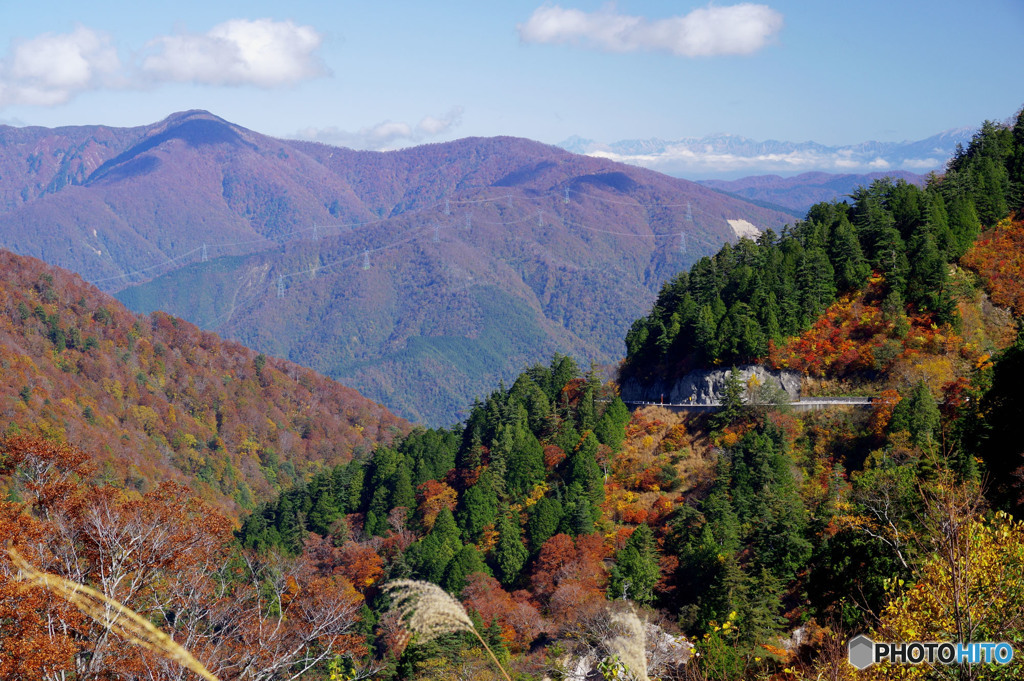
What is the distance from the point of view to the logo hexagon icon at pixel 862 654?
11141 mm

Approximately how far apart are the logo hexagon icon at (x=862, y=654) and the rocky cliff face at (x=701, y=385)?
3202 cm

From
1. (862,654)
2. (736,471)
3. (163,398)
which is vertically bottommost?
(163,398)

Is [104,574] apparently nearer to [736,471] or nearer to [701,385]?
[736,471]

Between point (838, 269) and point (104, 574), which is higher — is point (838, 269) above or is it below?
above

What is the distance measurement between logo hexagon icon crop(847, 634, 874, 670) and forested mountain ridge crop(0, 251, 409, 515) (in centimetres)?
8152

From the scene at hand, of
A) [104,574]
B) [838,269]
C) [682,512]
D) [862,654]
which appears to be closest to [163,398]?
[838,269]

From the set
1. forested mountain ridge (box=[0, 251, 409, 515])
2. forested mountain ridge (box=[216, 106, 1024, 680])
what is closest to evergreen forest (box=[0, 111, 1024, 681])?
forested mountain ridge (box=[216, 106, 1024, 680])

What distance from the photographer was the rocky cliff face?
43.2m

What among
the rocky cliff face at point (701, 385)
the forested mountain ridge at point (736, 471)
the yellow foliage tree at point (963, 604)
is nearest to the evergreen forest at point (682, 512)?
the yellow foliage tree at point (963, 604)

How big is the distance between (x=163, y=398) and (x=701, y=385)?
96.5 metres

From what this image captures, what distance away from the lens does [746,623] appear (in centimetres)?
2525

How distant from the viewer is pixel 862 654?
36.9 ft

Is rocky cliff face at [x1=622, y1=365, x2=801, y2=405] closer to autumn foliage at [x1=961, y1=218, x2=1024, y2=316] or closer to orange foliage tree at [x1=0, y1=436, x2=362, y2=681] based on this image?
autumn foliage at [x1=961, y1=218, x2=1024, y2=316]

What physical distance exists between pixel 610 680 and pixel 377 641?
1145 inches
